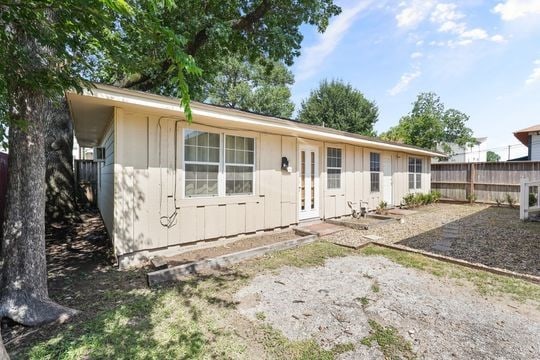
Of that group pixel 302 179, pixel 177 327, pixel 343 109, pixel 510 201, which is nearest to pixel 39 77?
pixel 177 327

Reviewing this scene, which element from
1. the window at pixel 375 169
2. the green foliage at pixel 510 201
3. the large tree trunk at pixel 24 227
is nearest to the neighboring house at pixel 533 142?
the green foliage at pixel 510 201

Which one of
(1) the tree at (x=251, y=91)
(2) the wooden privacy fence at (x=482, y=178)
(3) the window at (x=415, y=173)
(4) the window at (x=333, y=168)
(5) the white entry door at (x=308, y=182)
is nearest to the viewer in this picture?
(5) the white entry door at (x=308, y=182)

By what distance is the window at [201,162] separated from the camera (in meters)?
5.33

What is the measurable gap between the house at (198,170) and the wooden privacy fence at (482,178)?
8.99 m

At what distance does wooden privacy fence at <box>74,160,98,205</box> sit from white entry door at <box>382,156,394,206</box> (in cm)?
1282

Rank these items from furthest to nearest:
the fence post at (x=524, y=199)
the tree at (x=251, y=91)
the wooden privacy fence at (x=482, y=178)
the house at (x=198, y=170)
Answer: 1. the tree at (x=251, y=91)
2. the wooden privacy fence at (x=482, y=178)
3. the fence post at (x=524, y=199)
4. the house at (x=198, y=170)

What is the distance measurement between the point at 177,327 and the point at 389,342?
85.0 inches

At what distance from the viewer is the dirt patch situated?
4883 mm

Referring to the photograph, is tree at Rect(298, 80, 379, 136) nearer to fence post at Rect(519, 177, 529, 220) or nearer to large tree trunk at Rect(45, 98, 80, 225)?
fence post at Rect(519, 177, 529, 220)

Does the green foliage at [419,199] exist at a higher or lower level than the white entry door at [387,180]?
lower

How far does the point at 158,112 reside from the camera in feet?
15.9

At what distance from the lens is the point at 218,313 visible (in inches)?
124

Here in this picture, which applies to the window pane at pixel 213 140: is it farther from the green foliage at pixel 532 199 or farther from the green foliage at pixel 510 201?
the green foliage at pixel 510 201

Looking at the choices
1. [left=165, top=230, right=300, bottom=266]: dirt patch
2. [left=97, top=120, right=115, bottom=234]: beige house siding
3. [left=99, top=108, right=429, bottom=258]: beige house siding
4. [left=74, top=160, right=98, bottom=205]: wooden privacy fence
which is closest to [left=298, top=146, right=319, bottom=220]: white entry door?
[left=99, top=108, right=429, bottom=258]: beige house siding
